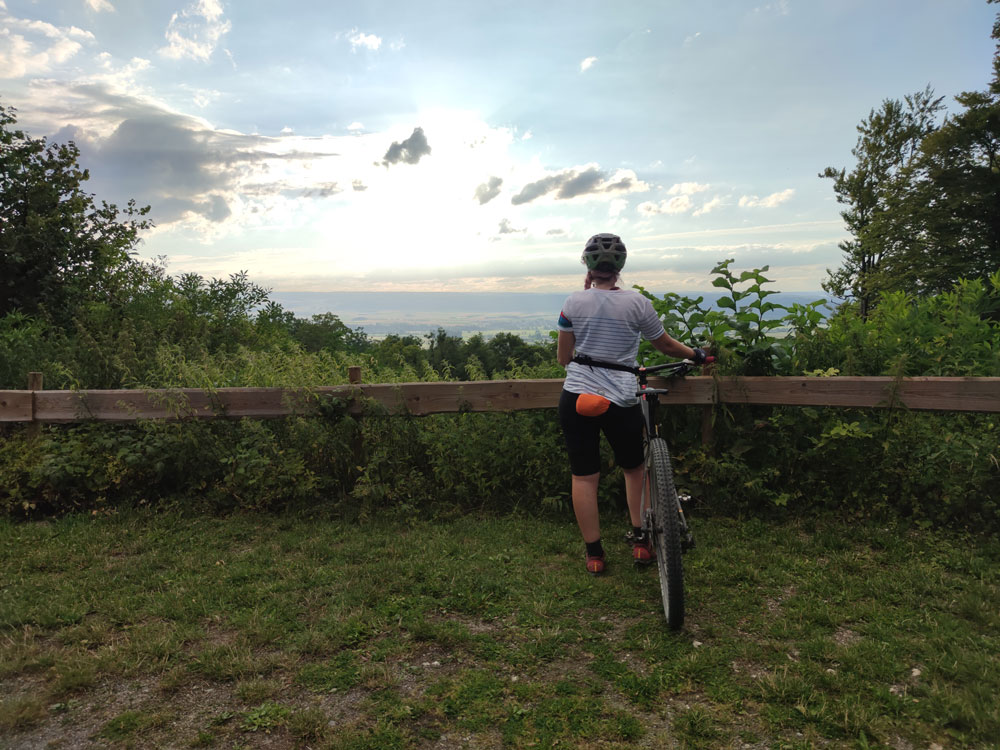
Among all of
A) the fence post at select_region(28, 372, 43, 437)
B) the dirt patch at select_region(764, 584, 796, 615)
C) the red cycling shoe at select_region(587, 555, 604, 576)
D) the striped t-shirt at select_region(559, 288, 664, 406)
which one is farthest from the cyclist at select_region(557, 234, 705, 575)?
the fence post at select_region(28, 372, 43, 437)

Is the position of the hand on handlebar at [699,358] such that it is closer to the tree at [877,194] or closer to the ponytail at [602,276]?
the ponytail at [602,276]

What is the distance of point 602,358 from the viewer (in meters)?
4.04

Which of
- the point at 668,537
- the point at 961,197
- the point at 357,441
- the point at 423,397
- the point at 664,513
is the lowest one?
the point at 668,537

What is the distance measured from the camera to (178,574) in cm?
448

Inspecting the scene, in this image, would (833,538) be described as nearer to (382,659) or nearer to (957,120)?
(382,659)

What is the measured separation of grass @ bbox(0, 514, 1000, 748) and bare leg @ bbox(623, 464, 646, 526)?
407 millimetres

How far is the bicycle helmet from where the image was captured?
4.03 metres

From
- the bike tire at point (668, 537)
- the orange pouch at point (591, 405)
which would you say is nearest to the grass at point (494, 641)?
the bike tire at point (668, 537)

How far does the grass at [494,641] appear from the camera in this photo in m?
2.77

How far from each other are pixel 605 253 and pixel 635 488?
66.0 inches

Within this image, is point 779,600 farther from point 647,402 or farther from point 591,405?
point 591,405

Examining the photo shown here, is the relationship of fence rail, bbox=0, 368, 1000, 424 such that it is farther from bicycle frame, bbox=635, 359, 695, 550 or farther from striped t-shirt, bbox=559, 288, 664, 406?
striped t-shirt, bbox=559, 288, 664, 406

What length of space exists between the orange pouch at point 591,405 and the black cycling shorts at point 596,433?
167mm

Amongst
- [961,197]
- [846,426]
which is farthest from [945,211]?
[846,426]
